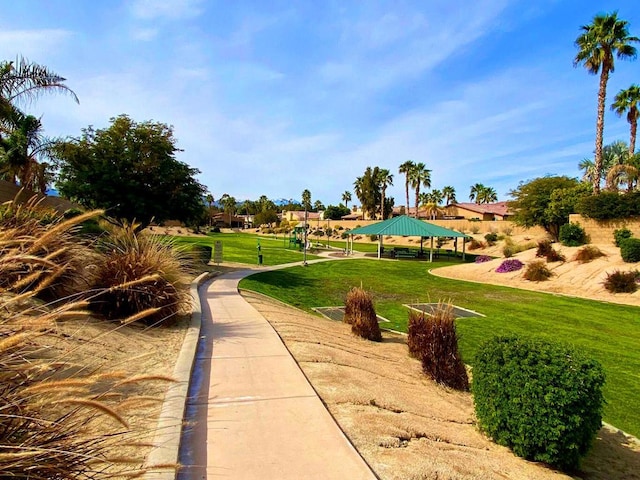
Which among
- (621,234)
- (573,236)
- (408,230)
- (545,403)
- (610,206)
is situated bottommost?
(545,403)

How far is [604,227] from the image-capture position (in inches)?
1126

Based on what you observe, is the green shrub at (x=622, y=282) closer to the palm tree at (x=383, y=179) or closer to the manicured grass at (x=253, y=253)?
the manicured grass at (x=253, y=253)

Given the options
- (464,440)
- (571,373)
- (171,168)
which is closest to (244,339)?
(464,440)

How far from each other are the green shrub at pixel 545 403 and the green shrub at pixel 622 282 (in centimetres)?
1772

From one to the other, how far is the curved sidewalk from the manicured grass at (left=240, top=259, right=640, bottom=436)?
3410 millimetres

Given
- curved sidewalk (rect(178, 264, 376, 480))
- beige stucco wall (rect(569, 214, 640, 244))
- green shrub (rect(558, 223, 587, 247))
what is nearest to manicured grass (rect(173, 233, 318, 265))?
curved sidewalk (rect(178, 264, 376, 480))

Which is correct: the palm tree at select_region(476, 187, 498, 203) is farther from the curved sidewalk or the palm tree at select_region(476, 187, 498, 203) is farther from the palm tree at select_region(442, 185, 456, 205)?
the curved sidewalk

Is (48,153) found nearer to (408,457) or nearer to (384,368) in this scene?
(384,368)

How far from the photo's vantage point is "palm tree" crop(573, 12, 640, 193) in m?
29.7

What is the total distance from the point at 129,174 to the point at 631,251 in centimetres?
2522

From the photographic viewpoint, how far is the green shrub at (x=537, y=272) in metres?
22.1

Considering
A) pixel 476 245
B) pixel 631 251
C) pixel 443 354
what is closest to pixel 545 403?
pixel 443 354

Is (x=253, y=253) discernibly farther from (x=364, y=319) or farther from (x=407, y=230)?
(x=364, y=319)

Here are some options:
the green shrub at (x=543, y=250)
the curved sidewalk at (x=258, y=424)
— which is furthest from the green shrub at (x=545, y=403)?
the green shrub at (x=543, y=250)
